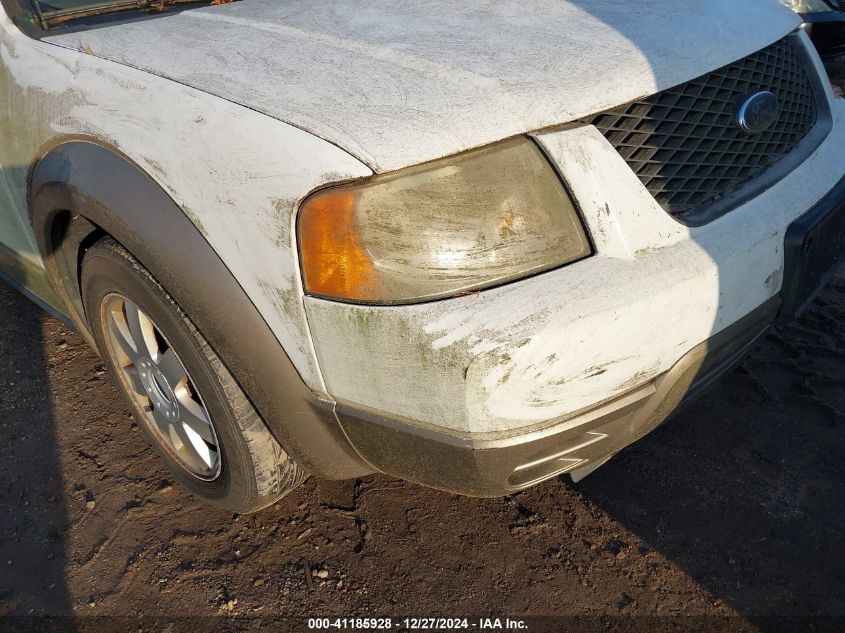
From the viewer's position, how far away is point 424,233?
1559 millimetres

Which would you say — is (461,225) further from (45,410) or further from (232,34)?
(45,410)

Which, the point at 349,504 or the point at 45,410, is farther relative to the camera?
the point at 45,410

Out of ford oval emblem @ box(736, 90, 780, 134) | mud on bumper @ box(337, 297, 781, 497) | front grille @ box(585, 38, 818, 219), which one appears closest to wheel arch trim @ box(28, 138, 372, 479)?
mud on bumper @ box(337, 297, 781, 497)

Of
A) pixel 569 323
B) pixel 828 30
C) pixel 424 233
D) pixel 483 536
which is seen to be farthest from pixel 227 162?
pixel 828 30

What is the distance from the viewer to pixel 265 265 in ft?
5.37

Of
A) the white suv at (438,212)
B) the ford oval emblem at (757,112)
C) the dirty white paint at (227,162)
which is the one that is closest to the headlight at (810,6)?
the white suv at (438,212)

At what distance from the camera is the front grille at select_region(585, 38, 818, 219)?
1.77 m

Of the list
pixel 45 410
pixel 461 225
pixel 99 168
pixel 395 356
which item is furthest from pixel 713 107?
pixel 45 410

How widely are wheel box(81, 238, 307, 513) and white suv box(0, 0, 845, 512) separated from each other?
12 millimetres

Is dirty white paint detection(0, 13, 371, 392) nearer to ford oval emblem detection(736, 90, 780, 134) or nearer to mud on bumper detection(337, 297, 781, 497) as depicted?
mud on bumper detection(337, 297, 781, 497)

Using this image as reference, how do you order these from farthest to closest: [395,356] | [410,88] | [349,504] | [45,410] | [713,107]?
[45,410] < [349,504] < [713,107] < [410,88] < [395,356]

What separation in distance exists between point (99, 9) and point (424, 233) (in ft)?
5.27

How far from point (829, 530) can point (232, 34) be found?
2.21 meters

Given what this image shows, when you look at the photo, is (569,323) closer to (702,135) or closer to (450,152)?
(450,152)
